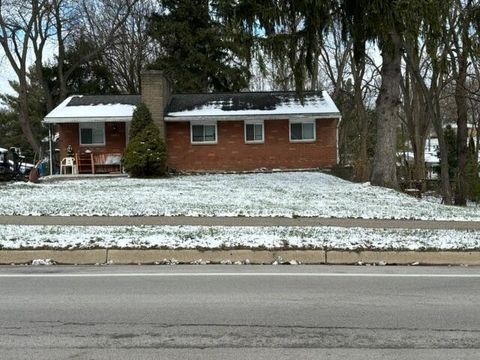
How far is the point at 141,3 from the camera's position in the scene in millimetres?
46406

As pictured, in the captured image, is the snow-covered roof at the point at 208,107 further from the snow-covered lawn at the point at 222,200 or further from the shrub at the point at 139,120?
the snow-covered lawn at the point at 222,200

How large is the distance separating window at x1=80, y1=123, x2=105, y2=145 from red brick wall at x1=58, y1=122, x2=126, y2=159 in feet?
0.65

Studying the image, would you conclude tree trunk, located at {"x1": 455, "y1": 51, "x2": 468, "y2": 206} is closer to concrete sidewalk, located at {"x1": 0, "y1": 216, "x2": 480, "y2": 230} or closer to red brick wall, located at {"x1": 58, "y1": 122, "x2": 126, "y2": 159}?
concrete sidewalk, located at {"x1": 0, "y1": 216, "x2": 480, "y2": 230}

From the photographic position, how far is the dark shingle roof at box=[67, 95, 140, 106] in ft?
101

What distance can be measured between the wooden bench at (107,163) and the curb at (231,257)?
19702 mm

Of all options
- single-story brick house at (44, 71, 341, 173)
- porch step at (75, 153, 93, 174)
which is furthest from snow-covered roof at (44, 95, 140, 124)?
porch step at (75, 153, 93, 174)

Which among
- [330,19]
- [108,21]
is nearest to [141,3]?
[108,21]

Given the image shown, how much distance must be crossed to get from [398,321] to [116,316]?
300 centimetres

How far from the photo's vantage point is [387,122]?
21.1 m

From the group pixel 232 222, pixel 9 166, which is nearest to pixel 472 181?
pixel 232 222

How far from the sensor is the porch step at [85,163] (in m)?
29.0

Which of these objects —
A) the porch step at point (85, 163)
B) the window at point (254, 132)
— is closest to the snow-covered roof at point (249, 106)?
the window at point (254, 132)

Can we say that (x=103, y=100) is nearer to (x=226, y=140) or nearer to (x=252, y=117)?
(x=226, y=140)

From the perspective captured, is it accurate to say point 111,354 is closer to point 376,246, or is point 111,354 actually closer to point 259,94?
point 376,246
